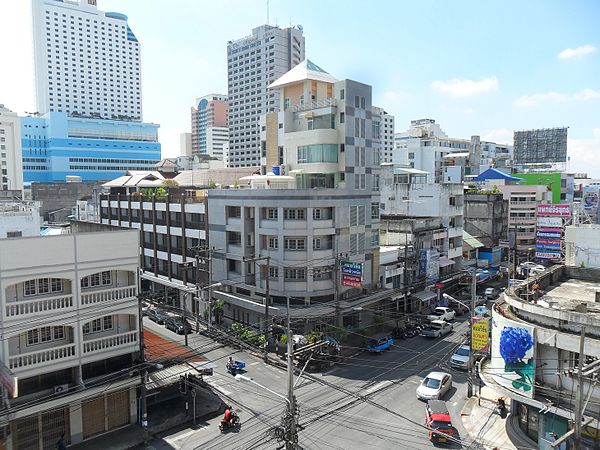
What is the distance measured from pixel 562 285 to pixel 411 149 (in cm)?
8907

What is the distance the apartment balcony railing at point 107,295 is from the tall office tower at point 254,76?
131732 mm

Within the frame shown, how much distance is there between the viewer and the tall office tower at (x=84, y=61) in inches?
6826

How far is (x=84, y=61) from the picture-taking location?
7175 inches

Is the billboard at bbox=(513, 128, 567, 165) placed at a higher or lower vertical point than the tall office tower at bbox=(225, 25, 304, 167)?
lower

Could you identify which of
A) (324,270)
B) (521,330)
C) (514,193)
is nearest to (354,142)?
(324,270)

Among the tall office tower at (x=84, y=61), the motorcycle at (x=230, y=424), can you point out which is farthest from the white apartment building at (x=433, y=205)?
the tall office tower at (x=84, y=61)

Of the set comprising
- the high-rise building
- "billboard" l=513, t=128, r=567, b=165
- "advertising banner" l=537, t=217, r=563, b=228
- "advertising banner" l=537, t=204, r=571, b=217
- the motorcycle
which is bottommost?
the motorcycle

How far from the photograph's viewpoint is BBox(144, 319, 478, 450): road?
1059 inches

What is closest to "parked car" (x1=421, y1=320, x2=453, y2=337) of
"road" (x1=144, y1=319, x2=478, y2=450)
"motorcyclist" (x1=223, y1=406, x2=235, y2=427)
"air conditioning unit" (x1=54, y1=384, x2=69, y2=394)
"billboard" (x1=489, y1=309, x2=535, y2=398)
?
"road" (x1=144, y1=319, x2=478, y2=450)

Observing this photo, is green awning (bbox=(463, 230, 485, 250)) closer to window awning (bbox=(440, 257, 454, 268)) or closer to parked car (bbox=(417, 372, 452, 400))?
window awning (bbox=(440, 257, 454, 268))

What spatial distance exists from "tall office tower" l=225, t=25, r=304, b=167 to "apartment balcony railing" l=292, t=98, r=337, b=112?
103919 millimetres

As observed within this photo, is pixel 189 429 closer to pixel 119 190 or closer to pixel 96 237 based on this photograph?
pixel 96 237

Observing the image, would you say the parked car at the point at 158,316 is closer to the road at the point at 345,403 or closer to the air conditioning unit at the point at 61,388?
the road at the point at 345,403

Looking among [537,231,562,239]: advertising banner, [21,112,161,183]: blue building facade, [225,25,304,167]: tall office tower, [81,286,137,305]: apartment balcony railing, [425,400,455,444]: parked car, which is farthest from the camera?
[225,25,304,167]: tall office tower
